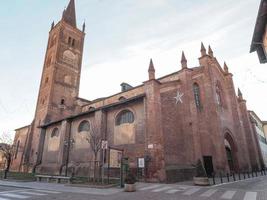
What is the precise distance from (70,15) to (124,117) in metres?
32.4

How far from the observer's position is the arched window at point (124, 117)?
19.9 metres

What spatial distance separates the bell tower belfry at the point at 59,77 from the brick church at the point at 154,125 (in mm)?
188

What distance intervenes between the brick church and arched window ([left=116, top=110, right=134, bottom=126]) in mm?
108

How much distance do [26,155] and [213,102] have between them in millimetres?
29331

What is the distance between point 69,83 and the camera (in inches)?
1421

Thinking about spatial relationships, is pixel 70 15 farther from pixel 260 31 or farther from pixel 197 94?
pixel 260 31

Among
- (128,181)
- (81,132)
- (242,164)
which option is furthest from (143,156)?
(242,164)

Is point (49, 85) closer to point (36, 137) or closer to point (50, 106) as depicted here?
point (50, 106)

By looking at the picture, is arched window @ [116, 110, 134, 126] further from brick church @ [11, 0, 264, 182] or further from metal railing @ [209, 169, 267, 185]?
metal railing @ [209, 169, 267, 185]

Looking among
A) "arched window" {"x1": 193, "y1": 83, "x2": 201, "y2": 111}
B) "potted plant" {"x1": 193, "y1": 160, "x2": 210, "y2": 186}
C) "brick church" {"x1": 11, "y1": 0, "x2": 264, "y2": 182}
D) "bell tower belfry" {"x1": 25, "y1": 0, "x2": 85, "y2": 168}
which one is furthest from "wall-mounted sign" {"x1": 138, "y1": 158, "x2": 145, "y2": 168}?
"bell tower belfry" {"x1": 25, "y1": 0, "x2": 85, "y2": 168}

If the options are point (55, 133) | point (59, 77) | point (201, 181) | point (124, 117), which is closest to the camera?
point (201, 181)

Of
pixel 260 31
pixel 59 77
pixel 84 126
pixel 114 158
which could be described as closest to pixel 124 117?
pixel 84 126

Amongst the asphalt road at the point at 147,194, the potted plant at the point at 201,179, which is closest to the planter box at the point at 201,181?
the potted plant at the point at 201,179

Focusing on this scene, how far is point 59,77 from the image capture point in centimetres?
3475
